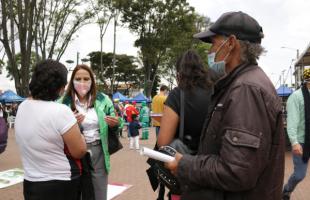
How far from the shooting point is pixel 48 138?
296 centimetres

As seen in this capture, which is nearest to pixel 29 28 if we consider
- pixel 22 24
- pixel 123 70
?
pixel 22 24

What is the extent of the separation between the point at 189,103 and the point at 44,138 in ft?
3.60

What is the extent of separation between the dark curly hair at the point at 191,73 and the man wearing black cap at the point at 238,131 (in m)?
1.07

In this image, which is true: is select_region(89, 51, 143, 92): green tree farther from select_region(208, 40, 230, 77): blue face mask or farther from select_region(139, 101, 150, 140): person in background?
select_region(208, 40, 230, 77): blue face mask

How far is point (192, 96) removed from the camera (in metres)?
3.19

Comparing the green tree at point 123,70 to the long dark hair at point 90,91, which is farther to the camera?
the green tree at point 123,70

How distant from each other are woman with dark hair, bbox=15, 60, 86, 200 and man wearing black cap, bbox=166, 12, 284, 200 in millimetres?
1178

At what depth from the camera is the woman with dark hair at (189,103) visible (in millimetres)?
3084

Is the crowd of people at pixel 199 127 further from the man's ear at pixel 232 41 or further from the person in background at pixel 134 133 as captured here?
the person in background at pixel 134 133

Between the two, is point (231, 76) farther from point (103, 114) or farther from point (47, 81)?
point (103, 114)

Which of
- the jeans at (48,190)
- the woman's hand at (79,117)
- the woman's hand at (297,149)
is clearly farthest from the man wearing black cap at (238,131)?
the woman's hand at (297,149)

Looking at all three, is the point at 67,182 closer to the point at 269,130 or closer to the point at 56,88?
the point at 56,88

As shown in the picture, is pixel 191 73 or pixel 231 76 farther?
pixel 191 73

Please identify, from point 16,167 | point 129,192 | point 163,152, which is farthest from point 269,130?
point 16,167
